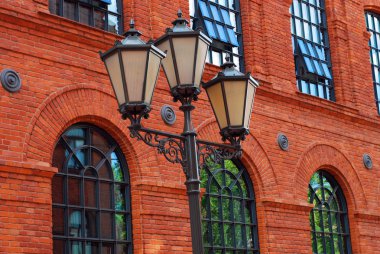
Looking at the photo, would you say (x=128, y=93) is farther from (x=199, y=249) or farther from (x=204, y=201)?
(x=204, y=201)

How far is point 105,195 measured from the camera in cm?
1200

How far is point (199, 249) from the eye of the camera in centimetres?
682

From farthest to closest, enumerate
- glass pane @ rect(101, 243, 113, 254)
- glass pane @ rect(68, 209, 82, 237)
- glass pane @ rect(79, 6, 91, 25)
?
glass pane @ rect(79, 6, 91, 25) < glass pane @ rect(101, 243, 113, 254) < glass pane @ rect(68, 209, 82, 237)

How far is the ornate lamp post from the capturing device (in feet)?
22.6

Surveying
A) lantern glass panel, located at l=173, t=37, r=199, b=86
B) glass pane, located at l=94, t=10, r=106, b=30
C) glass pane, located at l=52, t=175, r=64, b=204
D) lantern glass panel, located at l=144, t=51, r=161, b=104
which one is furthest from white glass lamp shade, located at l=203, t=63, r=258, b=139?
glass pane, located at l=94, t=10, r=106, b=30

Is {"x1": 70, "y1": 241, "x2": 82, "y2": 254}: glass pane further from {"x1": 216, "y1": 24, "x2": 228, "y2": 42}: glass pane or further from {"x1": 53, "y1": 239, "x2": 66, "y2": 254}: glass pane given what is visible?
{"x1": 216, "y1": 24, "x2": 228, "y2": 42}: glass pane

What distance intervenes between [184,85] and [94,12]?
5880mm

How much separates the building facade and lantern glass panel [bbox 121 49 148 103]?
3.98m

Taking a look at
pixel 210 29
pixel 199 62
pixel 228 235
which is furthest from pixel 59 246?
pixel 210 29

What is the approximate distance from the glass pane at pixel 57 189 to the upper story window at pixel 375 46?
31.9 feet


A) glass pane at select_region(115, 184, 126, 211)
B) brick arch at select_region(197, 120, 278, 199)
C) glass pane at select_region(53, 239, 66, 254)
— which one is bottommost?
glass pane at select_region(53, 239, 66, 254)

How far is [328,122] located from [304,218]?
2.39 metres

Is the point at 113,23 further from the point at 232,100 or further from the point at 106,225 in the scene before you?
the point at 232,100

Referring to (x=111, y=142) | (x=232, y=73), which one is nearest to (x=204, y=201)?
(x=111, y=142)
